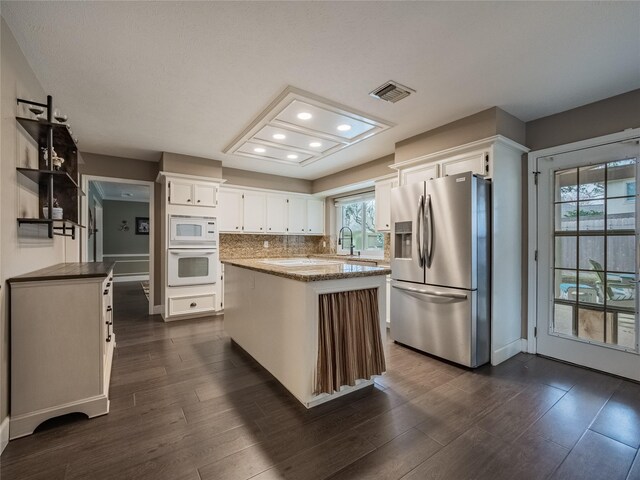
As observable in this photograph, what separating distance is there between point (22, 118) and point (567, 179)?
14.7ft

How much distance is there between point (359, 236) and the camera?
219 inches

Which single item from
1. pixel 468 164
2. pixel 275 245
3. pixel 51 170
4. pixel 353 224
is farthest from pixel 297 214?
pixel 51 170

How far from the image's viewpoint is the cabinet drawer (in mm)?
4305

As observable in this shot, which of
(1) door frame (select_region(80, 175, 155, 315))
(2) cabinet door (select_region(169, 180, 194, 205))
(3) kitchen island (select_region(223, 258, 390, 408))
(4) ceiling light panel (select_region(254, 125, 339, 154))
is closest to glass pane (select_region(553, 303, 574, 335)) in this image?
(3) kitchen island (select_region(223, 258, 390, 408))

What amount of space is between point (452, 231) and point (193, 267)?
3640mm

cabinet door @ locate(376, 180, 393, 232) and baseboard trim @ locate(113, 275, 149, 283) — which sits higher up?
cabinet door @ locate(376, 180, 393, 232)

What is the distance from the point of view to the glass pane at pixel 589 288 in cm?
268

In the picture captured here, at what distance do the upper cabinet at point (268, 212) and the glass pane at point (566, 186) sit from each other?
4.01 m

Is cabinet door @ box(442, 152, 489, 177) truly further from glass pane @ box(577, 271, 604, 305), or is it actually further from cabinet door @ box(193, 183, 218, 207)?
cabinet door @ box(193, 183, 218, 207)

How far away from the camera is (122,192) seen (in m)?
7.38

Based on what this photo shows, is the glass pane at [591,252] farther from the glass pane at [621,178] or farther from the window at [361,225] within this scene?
the window at [361,225]

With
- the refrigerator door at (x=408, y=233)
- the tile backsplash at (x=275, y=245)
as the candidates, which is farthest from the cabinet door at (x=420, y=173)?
the tile backsplash at (x=275, y=245)

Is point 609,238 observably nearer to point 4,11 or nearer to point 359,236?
point 359,236

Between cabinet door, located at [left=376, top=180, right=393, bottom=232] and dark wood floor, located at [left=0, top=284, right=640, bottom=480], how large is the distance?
7.08ft
